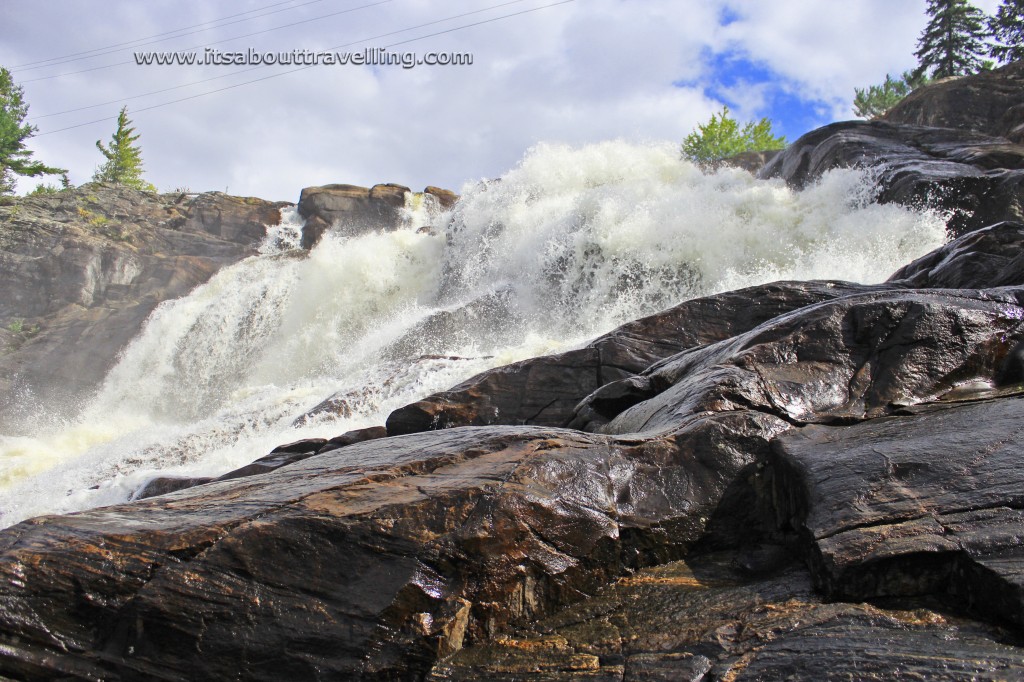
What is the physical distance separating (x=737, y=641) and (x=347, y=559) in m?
1.60

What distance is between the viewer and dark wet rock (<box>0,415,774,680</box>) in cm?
294

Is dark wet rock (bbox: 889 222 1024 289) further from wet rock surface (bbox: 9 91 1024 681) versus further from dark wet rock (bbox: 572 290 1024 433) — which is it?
wet rock surface (bbox: 9 91 1024 681)

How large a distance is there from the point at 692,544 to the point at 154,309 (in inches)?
1058

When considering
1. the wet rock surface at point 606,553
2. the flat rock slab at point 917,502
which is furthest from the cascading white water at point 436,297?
the flat rock slab at point 917,502

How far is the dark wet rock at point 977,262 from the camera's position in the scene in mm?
7453

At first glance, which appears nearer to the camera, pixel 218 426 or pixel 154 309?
pixel 218 426

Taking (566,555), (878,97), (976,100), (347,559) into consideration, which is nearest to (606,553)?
(566,555)

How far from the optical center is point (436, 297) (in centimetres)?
2086

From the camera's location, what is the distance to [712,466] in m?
4.01

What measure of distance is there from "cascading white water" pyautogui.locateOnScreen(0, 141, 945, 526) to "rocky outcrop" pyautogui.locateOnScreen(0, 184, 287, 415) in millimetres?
2088

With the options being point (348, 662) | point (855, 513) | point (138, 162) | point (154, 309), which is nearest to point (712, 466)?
point (855, 513)

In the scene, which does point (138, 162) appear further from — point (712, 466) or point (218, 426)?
point (712, 466)

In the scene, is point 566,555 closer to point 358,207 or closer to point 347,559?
point 347,559

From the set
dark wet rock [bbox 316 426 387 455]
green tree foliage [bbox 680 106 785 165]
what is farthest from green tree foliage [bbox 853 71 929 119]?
dark wet rock [bbox 316 426 387 455]
